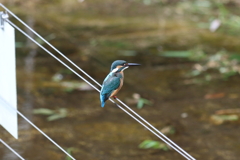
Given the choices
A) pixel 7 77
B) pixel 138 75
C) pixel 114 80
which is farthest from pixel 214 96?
pixel 7 77

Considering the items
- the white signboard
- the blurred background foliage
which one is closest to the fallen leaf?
the blurred background foliage

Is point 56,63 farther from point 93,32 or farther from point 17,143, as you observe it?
point 17,143

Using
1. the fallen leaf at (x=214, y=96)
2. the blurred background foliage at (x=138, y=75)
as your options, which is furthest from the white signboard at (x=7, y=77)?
the fallen leaf at (x=214, y=96)

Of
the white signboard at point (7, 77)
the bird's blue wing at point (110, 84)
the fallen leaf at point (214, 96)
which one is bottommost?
the white signboard at point (7, 77)

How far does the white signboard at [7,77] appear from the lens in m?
1.92

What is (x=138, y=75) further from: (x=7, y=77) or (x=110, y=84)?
(x=7, y=77)

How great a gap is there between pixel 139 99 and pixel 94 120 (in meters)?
0.66

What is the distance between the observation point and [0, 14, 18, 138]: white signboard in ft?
6.31

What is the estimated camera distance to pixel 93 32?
668cm

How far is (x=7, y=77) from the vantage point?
2012 mm

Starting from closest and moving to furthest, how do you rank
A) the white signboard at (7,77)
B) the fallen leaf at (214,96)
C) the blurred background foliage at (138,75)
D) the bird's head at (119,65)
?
the white signboard at (7,77) < the bird's head at (119,65) < the blurred background foliage at (138,75) < the fallen leaf at (214,96)

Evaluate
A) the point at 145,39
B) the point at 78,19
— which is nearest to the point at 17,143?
the point at 145,39

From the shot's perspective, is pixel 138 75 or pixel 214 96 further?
pixel 138 75

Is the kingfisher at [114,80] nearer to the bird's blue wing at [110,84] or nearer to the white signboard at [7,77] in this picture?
the bird's blue wing at [110,84]
